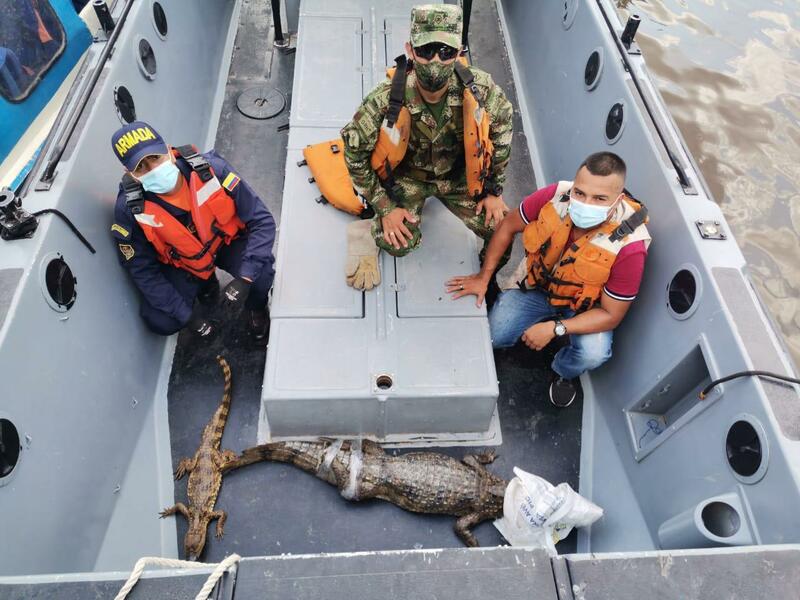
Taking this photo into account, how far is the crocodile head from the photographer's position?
269cm

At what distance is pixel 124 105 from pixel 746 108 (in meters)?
5.65

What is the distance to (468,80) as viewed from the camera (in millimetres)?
2793

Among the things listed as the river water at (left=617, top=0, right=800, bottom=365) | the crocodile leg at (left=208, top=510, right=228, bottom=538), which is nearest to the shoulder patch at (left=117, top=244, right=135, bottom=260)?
the crocodile leg at (left=208, top=510, right=228, bottom=538)

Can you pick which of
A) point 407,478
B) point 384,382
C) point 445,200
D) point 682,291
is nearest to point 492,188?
point 445,200

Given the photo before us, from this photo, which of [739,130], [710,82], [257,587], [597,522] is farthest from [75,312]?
[710,82]

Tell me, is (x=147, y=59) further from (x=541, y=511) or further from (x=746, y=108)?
(x=746, y=108)

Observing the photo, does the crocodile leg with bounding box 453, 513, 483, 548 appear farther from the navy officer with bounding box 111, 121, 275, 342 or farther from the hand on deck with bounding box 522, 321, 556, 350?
the navy officer with bounding box 111, 121, 275, 342

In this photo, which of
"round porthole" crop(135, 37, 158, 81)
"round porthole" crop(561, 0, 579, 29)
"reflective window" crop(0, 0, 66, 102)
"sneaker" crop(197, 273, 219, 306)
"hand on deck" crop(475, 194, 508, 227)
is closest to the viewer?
"hand on deck" crop(475, 194, 508, 227)

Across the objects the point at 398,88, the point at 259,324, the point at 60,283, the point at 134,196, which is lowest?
the point at 259,324

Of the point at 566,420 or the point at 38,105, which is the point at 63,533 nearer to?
the point at 566,420

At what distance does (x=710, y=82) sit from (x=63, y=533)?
6.63 meters

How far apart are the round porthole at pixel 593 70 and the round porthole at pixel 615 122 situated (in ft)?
1.17

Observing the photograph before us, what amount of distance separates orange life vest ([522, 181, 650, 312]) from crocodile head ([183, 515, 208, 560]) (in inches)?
86.1

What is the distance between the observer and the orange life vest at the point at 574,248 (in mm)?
2580
